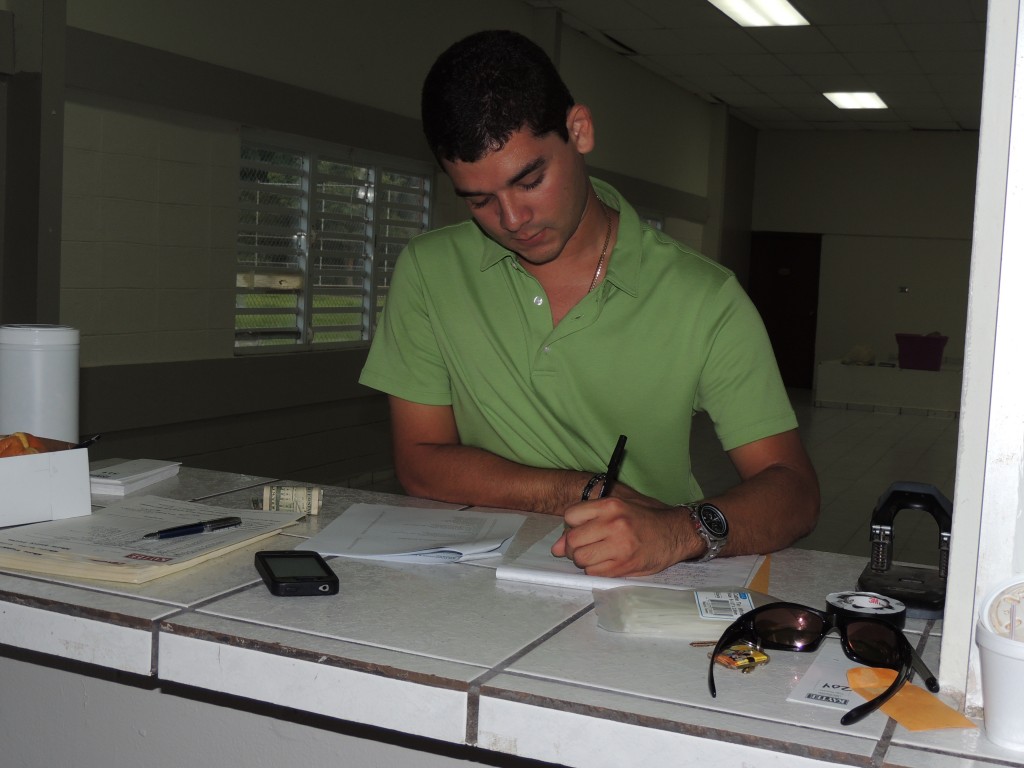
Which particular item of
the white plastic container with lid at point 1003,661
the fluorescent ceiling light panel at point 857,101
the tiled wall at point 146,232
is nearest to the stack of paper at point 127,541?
the white plastic container with lid at point 1003,661

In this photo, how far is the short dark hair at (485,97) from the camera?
169cm

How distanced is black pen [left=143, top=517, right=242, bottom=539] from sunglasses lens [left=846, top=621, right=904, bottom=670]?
0.87 m

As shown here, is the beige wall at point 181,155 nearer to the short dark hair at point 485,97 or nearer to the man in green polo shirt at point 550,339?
the man in green polo shirt at point 550,339

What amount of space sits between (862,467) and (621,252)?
22.1 feet

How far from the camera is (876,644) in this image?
1080 mm

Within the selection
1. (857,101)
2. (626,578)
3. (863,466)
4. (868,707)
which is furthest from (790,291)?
(868,707)

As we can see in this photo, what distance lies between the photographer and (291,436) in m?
6.38

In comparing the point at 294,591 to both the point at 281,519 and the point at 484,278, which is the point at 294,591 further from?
the point at 484,278

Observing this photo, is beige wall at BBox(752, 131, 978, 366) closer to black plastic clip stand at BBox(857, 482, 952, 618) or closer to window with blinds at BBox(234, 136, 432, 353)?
window with blinds at BBox(234, 136, 432, 353)

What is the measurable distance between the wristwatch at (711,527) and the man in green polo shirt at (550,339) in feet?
0.32

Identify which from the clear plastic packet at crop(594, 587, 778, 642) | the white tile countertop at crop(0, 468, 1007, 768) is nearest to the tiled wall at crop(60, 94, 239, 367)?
the white tile countertop at crop(0, 468, 1007, 768)

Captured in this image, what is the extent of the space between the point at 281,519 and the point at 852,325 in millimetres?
13614

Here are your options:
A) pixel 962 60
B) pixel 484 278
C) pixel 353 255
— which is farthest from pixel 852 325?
pixel 484 278

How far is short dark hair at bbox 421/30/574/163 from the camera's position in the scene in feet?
5.55
